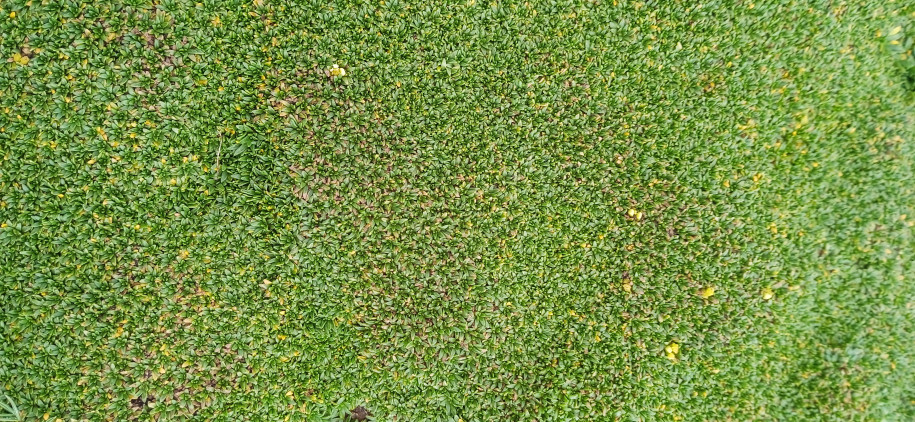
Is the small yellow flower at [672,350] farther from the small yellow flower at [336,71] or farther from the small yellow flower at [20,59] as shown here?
the small yellow flower at [20,59]

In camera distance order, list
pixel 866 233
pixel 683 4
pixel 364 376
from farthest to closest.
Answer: pixel 866 233
pixel 683 4
pixel 364 376

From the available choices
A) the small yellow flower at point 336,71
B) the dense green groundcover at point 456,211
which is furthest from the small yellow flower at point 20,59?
the small yellow flower at point 336,71

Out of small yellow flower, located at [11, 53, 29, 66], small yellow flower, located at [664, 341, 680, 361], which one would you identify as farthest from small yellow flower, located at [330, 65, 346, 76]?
small yellow flower, located at [664, 341, 680, 361]

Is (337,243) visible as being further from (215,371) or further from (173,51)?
(173,51)

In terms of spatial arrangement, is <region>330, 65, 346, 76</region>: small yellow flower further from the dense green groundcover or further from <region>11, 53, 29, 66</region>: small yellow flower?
<region>11, 53, 29, 66</region>: small yellow flower

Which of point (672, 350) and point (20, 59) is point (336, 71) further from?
point (672, 350)

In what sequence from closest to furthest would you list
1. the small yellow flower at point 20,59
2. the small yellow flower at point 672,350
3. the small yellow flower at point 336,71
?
the small yellow flower at point 20,59, the small yellow flower at point 336,71, the small yellow flower at point 672,350

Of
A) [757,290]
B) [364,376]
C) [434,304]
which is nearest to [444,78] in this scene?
[434,304]

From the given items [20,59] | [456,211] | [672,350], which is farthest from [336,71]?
[672,350]
